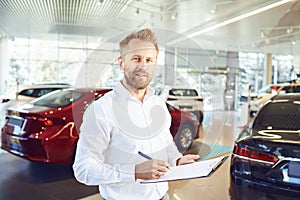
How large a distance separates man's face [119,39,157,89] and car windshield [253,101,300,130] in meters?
1.50

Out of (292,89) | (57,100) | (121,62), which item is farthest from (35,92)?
(292,89)

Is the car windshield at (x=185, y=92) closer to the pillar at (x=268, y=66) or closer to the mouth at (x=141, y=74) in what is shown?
the mouth at (x=141, y=74)

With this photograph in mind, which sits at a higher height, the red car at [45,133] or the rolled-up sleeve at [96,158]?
the rolled-up sleeve at [96,158]

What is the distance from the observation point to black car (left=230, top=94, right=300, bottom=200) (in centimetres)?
181

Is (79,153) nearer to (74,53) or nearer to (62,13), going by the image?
(62,13)

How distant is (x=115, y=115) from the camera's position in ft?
3.21

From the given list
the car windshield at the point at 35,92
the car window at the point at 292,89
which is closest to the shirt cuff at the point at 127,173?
the car windshield at the point at 35,92

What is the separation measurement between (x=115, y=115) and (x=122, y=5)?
238 inches

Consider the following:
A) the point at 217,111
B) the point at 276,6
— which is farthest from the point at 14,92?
the point at 276,6

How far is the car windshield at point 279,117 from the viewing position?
2187mm

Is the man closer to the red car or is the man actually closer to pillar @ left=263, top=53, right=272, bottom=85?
the red car

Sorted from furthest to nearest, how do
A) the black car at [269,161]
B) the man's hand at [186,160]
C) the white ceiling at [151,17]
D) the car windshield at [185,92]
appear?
the white ceiling at [151,17], the car windshield at [185,92], the black car at [269,161], the man's hand at [186,160]

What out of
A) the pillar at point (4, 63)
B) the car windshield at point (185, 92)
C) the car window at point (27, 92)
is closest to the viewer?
the car windshield at point (185, 92)

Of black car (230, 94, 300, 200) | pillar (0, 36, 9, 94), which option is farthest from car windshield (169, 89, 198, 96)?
pillar (0, 36, 9, 94)
